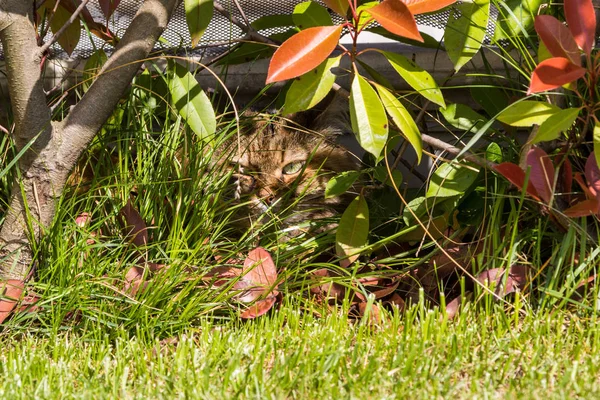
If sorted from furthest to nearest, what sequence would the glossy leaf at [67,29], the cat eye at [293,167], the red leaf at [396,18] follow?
the cat eye at [293,167]
the glossy leaf at [67,29]
the red leaf at [396,18]

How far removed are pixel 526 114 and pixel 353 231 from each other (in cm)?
61

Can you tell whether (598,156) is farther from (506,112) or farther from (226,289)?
(226,289)

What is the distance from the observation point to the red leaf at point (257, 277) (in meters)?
2.21

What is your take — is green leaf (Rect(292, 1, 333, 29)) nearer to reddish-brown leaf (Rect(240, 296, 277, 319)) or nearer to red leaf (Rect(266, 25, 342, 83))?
red leaf (Rect(266, 25, 342, 83))

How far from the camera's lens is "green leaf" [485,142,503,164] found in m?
2.32

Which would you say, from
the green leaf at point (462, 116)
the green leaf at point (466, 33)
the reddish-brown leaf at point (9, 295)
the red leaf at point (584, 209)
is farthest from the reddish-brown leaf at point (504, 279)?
the reddish-brown leaf at point (9, 295)

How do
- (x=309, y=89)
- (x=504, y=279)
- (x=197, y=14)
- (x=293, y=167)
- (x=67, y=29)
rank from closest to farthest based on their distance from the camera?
(x=309, y=89) < (x=504, y=279) < (x=197, y=14) < (x=67, y=29) < (x=293, y=167)

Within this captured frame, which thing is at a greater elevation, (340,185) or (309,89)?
(309,89)

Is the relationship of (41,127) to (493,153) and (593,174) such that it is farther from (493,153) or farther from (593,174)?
(593,174)

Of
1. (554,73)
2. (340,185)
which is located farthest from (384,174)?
(554,73)

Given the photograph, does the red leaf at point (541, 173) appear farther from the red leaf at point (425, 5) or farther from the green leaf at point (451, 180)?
the red leaf at point (425, 5)

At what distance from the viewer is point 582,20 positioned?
183cm

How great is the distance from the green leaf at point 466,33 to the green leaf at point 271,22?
0.62 meters

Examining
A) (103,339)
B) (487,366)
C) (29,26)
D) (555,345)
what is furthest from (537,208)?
(29,26)
